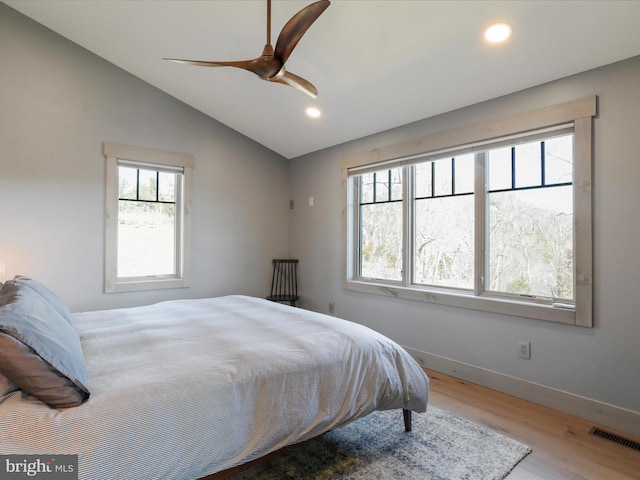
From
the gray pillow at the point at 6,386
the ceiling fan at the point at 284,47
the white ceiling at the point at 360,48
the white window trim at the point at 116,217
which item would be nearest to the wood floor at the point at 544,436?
the gray pillow at the point at 6,386

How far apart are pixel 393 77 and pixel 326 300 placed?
9.06 ft

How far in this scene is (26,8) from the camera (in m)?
3.18

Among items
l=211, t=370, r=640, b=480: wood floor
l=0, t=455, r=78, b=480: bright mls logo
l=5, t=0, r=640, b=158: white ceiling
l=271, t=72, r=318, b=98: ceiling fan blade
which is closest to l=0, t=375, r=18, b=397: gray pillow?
l=0, t=455, r=78, b=480: bright mls logo

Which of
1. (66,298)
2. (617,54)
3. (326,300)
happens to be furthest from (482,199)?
(66,298)

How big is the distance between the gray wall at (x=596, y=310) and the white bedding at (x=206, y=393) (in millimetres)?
1170

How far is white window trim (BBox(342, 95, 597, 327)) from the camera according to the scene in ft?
8.07

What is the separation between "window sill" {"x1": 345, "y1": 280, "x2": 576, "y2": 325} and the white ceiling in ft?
5.65

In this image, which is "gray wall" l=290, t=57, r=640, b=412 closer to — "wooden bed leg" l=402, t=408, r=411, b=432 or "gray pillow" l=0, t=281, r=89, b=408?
"wooden bed leg" l=402, t=408, r=411, b=432

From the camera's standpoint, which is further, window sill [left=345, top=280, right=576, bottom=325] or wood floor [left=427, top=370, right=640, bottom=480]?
window sill [left=345, top=280, right=576, bottom=325]

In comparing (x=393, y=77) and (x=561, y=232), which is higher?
(x=393, y=77)

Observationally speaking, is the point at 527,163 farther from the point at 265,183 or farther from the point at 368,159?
the point at 265,183

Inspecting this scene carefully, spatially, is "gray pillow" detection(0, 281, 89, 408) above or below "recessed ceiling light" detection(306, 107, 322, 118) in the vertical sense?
below

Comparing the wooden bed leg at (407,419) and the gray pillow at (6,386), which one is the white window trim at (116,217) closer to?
the gray pillow at (6,386)

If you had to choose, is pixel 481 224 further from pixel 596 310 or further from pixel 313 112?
pixel 313 112
